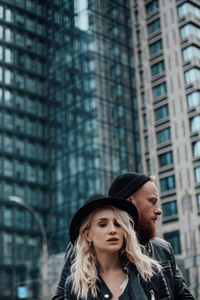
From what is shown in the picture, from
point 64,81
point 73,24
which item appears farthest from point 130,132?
point 73,24

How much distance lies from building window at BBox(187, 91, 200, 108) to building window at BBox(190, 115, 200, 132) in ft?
4.09

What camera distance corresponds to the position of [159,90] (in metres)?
51.4

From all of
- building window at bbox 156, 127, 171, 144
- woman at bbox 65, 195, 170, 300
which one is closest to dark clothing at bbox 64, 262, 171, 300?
woman at bbox 65, 195, 170, 300

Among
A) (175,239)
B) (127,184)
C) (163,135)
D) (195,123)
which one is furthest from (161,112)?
(127,184)

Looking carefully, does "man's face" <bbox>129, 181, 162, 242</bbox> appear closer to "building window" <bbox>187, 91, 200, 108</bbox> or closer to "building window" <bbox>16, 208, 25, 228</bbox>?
"building window" <bbox>187, 91, 200, 108</bbox>

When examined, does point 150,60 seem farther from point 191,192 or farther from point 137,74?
point 191,192

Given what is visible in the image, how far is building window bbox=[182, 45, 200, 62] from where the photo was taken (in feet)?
152

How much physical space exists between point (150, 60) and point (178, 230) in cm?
1709

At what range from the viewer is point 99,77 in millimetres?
53438

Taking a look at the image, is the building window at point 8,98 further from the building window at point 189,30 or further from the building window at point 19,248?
the building window at point 189,30

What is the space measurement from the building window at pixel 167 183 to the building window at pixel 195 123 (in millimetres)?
5437

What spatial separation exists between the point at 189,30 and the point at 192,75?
14.0 ft

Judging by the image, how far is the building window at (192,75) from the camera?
1805 inches

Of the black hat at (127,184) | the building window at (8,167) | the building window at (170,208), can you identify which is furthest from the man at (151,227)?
the building window at (8,167)
